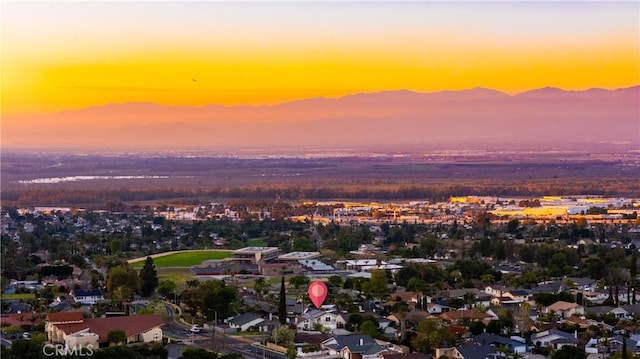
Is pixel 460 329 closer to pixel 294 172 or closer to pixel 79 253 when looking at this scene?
pixel 79 253

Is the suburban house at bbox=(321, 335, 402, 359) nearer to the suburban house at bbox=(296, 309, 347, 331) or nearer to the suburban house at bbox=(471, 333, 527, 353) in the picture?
the suburban house at bbox=(471, 333, 527, 353)

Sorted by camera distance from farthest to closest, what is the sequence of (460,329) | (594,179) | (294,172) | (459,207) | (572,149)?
1. (572,149)
2. (294,172)
3. (594,179)
4. (459,207)
5. (460,329)

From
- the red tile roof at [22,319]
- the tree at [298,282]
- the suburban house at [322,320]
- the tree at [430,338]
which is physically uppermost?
the tree at [430,338]

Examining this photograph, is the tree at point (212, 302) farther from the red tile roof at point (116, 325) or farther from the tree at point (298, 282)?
the tree at point (298, 282)

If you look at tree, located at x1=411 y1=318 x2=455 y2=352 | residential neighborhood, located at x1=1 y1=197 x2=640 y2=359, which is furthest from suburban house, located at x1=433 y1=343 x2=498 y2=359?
tree, located at x1=411 y1=318 x2=455 y2=352

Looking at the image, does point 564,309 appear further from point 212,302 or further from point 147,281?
point 147,281

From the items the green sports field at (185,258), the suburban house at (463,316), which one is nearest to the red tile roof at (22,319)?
the suburban house at (463,316)

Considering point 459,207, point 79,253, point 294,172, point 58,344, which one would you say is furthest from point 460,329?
point 294,172
